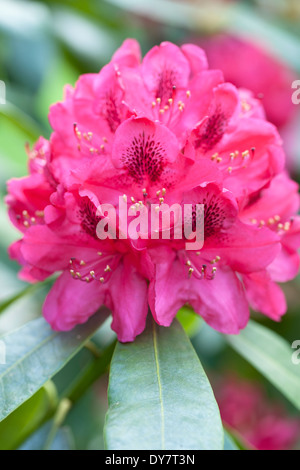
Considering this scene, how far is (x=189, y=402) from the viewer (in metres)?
0.79

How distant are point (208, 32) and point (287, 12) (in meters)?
0.46

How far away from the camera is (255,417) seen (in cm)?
183

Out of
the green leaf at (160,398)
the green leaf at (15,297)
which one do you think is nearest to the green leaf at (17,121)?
the green leaf at (15,297)

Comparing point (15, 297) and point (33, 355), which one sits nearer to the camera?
point (33, 355)

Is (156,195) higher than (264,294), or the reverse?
(156,195)

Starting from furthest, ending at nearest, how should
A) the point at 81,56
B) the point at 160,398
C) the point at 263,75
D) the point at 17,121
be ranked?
the point at 263,75 → the point at 81,56 → the point at 17,121 → the point at 160,398

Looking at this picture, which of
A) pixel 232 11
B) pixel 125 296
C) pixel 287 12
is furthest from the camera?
pixel 287 12

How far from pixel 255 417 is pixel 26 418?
983mm

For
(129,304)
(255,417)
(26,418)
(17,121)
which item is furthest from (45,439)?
(255,417)

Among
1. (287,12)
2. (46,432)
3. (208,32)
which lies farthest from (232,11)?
(46,432)

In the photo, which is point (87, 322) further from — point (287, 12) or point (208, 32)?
point (287, 12)

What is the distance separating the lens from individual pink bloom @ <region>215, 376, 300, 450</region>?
172 cm

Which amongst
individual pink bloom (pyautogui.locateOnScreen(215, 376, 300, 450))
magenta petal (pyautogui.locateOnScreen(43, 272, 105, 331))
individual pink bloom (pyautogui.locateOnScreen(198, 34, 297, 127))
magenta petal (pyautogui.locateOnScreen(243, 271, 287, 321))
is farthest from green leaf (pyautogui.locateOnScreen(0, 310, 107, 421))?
individual pink bloom (pyautogui.locateOnScreen(198, 34, 297, 127))

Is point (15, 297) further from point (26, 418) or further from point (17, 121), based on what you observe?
point (17, 121)
